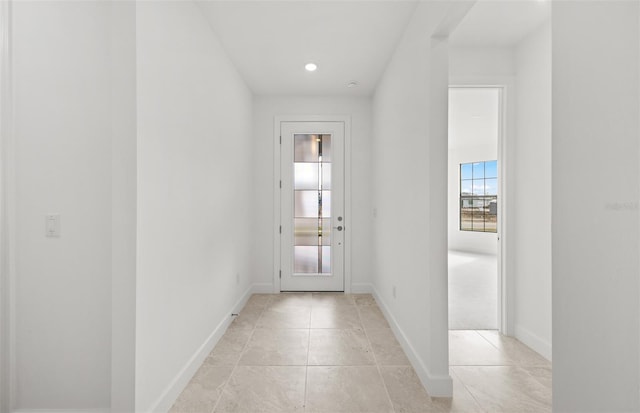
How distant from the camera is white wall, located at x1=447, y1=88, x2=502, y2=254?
4.79m

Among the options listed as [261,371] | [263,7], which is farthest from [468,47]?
[261,371]

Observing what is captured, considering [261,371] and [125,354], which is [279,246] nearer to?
[261,371]

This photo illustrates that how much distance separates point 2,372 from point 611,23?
281cm

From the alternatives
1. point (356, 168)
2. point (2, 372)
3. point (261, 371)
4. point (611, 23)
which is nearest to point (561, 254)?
point (611, 23)

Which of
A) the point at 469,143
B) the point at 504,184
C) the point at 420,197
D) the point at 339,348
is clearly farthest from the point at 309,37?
the point at 469,143

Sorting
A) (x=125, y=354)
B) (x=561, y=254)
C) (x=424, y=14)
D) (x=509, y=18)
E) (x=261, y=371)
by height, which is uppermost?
(x=509, y=18)

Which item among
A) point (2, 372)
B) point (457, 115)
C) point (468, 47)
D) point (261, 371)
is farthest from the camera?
point (457, 115)

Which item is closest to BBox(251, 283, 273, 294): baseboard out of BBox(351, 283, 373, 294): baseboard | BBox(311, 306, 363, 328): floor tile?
BBox(311, 306, 363, 328): floor tile

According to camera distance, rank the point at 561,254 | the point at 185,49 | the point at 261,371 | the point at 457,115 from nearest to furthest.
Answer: the point at 561,254 → the point at 185,49 → the point at 261,371 → the point at 457,115

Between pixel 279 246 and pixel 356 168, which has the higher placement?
pixel 356 168

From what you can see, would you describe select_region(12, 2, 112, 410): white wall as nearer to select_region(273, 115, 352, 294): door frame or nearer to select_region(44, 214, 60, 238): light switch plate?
select_region(44, 214, 60, 238): light switch plate

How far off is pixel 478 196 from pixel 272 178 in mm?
6068

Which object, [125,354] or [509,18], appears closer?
[125,354]

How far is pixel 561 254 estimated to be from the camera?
88cm
